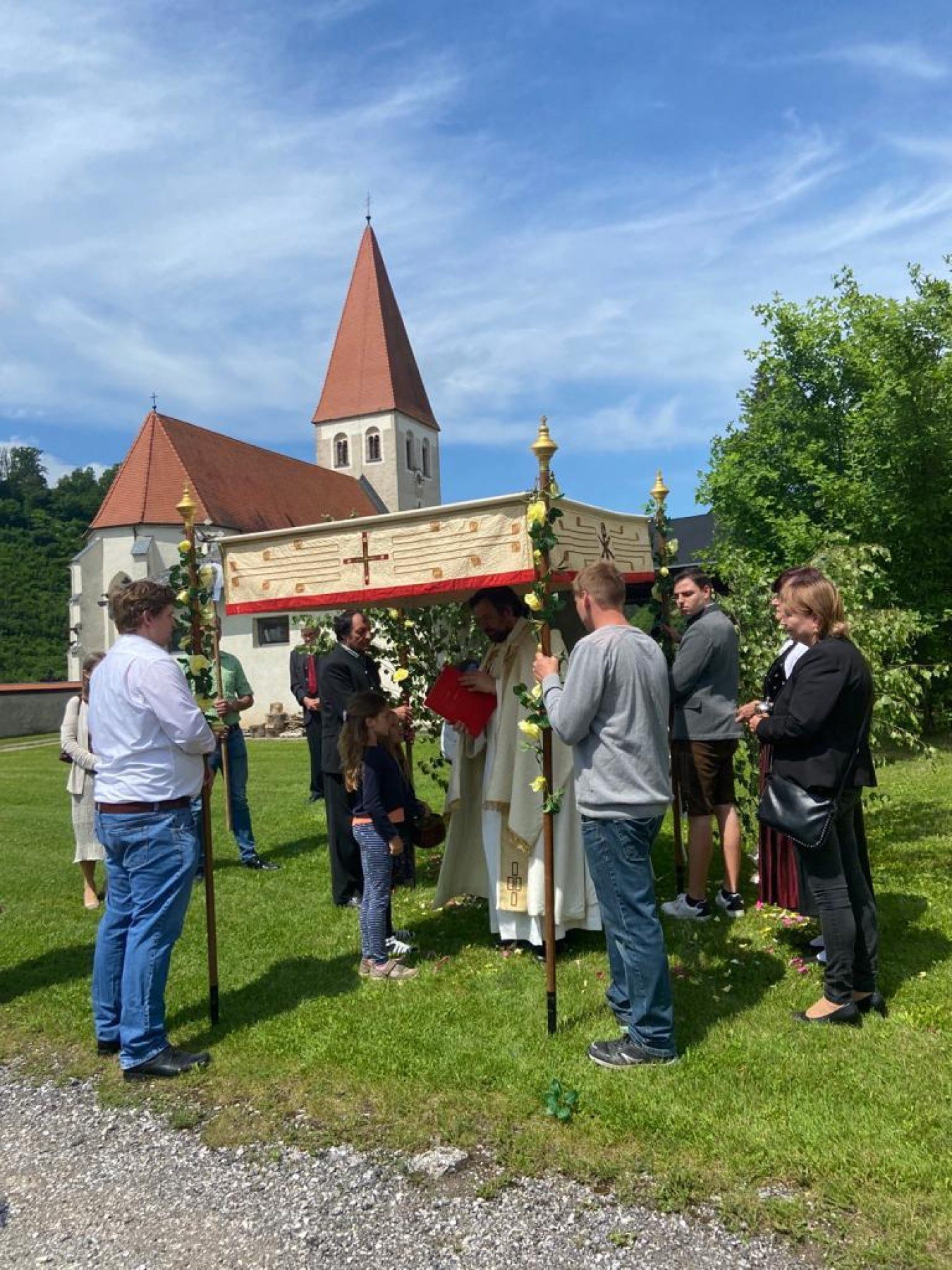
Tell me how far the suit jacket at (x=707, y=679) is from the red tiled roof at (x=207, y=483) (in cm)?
3248

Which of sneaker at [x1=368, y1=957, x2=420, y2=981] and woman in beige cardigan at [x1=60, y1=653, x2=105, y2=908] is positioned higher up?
woman in beige cardigan at [x1=60, y1=653, x2=105, y2=908]

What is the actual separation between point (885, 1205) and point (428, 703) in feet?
11.7

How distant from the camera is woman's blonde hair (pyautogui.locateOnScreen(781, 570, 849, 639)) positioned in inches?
173

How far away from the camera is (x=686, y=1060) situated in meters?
3.97

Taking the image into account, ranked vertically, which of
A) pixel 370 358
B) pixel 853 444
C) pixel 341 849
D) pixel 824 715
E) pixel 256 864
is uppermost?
pixel 370 358

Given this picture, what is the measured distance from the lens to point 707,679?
19.5ft

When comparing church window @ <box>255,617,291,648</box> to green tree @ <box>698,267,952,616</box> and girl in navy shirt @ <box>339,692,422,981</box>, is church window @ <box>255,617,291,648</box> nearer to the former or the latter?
green tree @ <box>698,267,952,616</box>

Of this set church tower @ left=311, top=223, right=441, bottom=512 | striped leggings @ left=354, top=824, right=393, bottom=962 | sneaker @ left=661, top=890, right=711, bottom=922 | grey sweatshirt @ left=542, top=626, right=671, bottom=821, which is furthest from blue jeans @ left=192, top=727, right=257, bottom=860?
church tower @ left=311, top=223, right=441, bottom=512

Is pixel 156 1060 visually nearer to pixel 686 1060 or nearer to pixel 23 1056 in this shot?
pixel 23 1056

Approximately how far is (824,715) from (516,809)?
191 cm

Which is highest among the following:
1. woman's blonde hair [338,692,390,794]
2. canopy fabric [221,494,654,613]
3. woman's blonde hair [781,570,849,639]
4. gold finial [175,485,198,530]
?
gold finial [175,485,198,530]

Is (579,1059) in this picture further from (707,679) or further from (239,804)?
(239,804)

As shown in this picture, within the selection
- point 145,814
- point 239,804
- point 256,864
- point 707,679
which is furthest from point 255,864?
point 707,679

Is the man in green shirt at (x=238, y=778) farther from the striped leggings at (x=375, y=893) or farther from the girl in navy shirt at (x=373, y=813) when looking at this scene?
the striped leggings at (x=375, y=893)
